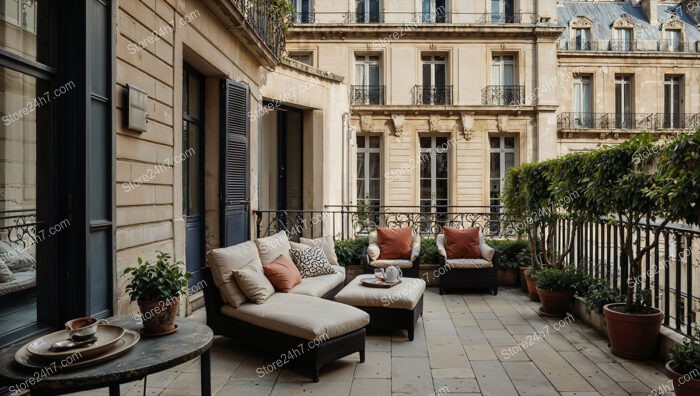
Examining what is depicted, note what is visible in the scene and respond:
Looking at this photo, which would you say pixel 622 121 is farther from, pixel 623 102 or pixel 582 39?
pixel 582 39

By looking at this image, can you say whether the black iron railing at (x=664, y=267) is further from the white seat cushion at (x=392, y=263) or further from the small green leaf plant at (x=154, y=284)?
the small green leaf plant at (x=154, y=284)

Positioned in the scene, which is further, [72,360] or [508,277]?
[508,277]

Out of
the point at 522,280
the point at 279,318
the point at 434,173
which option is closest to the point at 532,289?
the point at 522,280

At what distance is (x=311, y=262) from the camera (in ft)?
19.9

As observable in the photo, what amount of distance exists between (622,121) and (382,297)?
59.4ft

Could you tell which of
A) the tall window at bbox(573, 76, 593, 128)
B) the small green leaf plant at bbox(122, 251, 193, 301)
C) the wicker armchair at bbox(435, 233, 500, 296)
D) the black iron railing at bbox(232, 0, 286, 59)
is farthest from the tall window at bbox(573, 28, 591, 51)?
the small green leaf plant at bbox(122, 251, 193, 301)

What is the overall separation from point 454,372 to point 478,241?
154 inches

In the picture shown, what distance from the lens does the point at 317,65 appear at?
16.2 metres

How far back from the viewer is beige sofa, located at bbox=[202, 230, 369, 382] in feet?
12.8

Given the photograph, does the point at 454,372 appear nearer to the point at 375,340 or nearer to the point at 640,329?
the point at 375,340

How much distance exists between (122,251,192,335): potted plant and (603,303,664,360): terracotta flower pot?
3869mm

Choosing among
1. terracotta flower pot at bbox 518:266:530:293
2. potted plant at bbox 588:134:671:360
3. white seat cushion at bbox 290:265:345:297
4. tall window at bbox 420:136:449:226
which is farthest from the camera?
tall window at bbox 420:136:449:226

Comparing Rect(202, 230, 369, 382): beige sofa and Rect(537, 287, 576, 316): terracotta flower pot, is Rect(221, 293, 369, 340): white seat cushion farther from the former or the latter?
Rect(537, 287, 576, 316): terracotta flower pot

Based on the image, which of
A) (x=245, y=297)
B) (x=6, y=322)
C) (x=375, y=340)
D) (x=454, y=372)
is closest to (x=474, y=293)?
(x=375, y=340)
